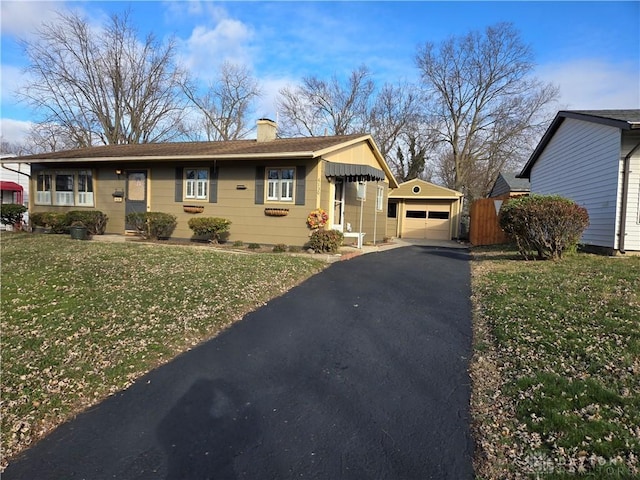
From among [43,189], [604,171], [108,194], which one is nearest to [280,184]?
[108,194]

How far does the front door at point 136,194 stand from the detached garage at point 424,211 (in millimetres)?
12997

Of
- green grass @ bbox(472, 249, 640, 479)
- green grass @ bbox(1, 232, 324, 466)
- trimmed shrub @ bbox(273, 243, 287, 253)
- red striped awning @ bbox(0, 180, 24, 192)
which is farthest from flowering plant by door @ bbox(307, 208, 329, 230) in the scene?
red striped awning @ bbox(0, 180, 24, 192)

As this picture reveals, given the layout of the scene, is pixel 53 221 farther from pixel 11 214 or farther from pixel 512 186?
pixel 512 186

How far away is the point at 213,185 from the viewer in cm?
1271

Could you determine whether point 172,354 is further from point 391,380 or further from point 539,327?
point 539,327

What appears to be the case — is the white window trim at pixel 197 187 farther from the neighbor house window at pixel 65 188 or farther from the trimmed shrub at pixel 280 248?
the neighbor house window at pixel 65 188

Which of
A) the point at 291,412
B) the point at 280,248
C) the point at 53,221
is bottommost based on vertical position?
the point at 291,412

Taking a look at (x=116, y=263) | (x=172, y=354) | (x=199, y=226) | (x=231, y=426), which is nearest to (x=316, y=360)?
(x=231, y=426)

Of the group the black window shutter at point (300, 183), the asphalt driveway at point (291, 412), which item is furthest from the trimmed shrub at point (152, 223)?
the asphalt driveway at point (291, 412)

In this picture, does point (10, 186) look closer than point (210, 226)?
No

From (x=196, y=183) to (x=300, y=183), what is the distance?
13.0 ft

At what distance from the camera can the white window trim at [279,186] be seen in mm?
11639

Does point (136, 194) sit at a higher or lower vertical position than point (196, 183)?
lower

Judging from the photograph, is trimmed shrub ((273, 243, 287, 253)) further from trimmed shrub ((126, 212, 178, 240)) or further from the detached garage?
the detached garage
